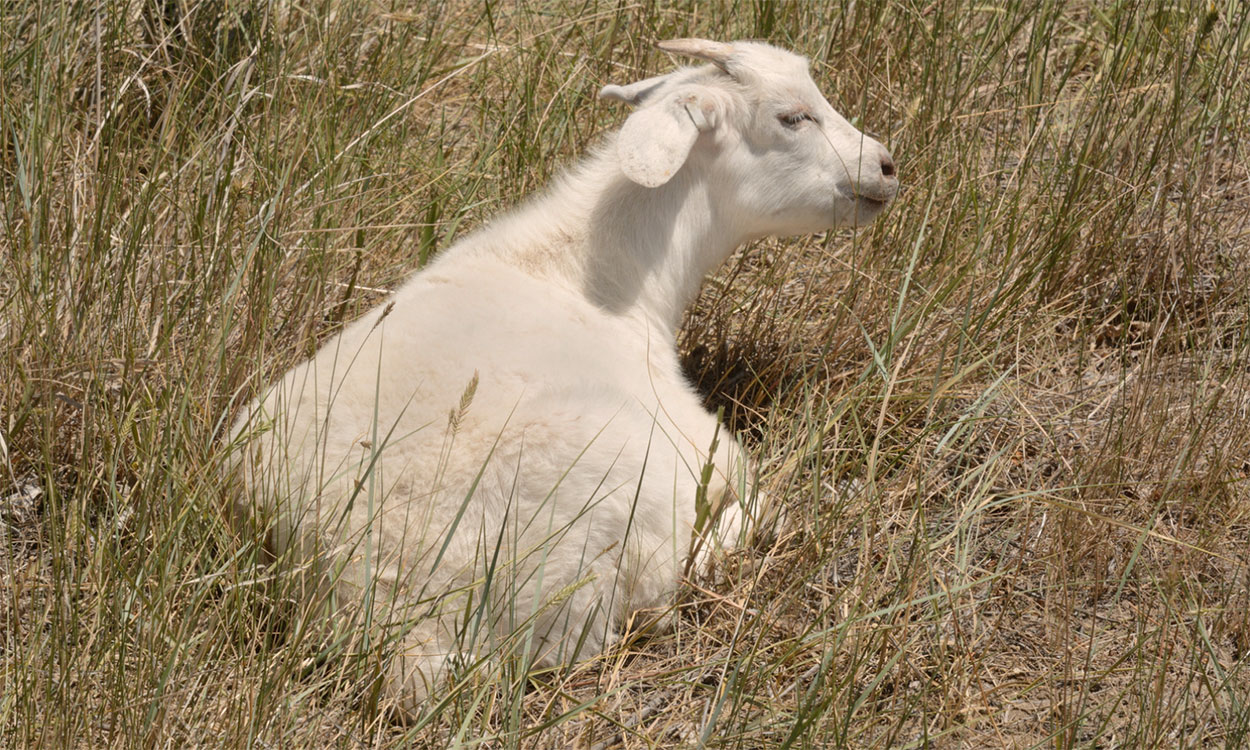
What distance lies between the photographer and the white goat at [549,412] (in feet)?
10.2

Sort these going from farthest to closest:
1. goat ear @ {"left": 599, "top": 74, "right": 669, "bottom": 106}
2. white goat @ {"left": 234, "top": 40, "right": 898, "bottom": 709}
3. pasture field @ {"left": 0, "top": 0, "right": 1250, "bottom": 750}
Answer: goat ear @ {"left": 599, "top": 74, "right": 669, "bottom": 106}
white goat @ {"left": 234, "top": 40, "right": 898, "bottom": 709}
pasture field @ {"left": 0, "top": 0, "right": 1250, "bottom": 750}

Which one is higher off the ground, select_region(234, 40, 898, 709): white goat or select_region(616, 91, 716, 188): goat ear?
select_region(616, 91, 716, 188): goat ear

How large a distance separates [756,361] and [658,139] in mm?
1061

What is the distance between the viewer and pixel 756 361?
469 centimetres

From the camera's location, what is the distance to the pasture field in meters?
2.93

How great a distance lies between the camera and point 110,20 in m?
4.80

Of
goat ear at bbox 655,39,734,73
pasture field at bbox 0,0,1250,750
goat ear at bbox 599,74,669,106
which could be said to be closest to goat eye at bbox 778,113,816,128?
goat ear at bbox 655,39,734,73

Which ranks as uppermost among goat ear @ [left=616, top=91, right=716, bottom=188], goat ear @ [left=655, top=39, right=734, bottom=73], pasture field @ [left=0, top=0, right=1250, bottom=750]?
goat ear @ [left=655, top=39, right=734, bottom=73]

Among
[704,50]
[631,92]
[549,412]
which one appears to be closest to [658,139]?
[631,92]

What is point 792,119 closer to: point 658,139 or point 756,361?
point 658,139

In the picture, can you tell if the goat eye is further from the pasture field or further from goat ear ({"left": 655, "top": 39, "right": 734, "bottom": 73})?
the pasture field

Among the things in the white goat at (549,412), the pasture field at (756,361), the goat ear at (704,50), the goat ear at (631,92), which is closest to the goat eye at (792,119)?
the white goat at (549,412)

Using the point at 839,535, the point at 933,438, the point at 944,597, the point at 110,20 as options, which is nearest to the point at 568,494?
the point at 839,535

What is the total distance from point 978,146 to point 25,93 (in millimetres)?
3288
